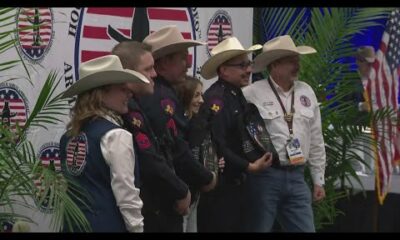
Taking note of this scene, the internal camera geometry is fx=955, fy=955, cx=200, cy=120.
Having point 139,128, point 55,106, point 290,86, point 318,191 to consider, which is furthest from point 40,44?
point 318,191

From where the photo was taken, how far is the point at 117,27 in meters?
5.77

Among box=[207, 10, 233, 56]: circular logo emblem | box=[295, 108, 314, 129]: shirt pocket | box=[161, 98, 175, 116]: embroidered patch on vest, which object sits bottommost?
box=[295, 108, 314, 129]: shirt pocket

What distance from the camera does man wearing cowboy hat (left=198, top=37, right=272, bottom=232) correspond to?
5582 millimetres

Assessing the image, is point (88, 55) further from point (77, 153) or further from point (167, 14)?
point (77, 153)

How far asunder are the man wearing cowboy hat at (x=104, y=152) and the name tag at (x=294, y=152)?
1.56 m

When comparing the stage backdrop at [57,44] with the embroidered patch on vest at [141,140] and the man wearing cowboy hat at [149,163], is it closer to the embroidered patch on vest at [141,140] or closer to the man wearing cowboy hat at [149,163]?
the man wearing cowboy hat at [149,163]

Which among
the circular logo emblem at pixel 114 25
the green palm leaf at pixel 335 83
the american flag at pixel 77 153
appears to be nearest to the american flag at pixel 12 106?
the circular logo emblem at pixel 114 25

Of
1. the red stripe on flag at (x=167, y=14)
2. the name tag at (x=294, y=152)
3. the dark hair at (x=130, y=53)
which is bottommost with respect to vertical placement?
the name tag at (x=294, y=152)

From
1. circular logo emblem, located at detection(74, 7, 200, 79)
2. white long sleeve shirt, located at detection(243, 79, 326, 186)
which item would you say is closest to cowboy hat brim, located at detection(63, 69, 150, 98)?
circular logo emblem, located at detection(74, 7, 200, 79)

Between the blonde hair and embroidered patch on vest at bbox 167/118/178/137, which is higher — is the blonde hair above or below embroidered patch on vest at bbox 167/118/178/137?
above

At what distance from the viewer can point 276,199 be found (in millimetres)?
5820

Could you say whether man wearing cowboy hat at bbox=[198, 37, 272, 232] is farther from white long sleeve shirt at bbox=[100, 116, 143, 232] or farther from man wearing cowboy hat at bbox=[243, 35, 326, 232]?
white long sleeve shirt at bbox=[100, 116, 143, 232]

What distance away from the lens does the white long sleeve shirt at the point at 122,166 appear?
13.9 ft

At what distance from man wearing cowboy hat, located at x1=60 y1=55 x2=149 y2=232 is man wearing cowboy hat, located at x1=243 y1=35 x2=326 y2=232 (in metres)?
1.55
